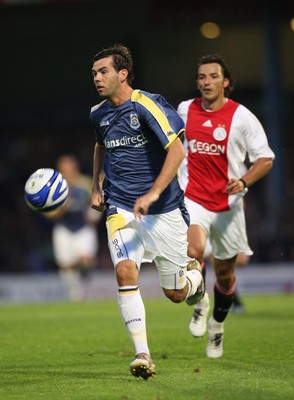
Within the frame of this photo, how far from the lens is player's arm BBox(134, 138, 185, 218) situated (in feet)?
24.9

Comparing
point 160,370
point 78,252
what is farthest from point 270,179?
point 160,370

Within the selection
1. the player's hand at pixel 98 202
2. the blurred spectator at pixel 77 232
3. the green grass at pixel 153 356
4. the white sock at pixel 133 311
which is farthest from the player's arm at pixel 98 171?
the blurred spectator at pixel 77 232

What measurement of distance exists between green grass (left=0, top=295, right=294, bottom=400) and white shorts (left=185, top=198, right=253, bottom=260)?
962 mm

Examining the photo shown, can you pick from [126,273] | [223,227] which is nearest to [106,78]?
[126,273]

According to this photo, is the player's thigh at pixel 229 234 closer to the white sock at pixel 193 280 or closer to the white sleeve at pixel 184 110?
the white sleeve at pixel 184 110

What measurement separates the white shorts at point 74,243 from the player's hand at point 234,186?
32.7 feet

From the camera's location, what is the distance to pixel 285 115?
89.1 ft

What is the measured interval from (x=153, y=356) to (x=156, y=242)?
1956 mm

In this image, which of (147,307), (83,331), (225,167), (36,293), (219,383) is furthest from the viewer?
(36,293)

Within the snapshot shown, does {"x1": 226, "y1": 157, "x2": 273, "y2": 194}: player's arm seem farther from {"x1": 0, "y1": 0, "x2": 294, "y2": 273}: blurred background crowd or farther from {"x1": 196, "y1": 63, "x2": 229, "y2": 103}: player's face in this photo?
{"x1": 0, "y1": 0, "x2": 294, "y2": 273}: blurred background crowd

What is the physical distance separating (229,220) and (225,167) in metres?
0.51

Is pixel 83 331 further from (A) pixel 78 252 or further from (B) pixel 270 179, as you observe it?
(B) pixel 270 179

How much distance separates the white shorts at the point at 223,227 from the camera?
10055mm

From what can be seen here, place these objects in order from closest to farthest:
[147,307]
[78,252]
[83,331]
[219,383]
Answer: [219,383] < [83,331] < [147,307] < [78,252]
